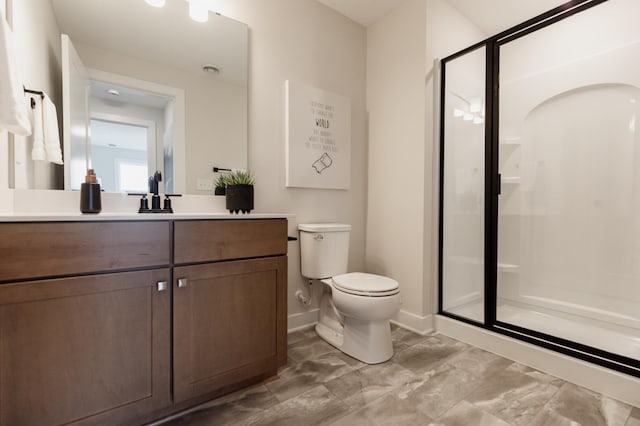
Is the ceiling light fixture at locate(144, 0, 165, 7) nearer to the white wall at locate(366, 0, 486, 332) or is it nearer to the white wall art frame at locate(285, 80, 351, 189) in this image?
the white wall art frame at locate(285, 80, 351, 189)

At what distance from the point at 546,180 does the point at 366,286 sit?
5.67ft

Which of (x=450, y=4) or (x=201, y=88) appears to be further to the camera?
(x=450, y=4)

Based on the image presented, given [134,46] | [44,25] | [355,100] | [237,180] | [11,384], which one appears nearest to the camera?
[11,384]

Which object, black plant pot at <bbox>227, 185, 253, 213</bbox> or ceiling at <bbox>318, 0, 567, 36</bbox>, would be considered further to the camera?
ceiling at <bbox>318, 0, 567, 36</bbox>

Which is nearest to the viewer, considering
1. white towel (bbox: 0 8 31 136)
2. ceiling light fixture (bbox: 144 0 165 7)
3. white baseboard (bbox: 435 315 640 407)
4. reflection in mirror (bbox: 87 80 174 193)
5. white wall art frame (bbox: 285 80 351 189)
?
white towel (bbox: 0 8 31 136)

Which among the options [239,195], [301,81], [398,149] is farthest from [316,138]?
[239,195]

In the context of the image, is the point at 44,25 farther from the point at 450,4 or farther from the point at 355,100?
the point at 450,4

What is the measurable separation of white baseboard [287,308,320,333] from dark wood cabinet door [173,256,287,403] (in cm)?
59

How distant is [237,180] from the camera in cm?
173

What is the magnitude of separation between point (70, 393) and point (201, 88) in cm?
158

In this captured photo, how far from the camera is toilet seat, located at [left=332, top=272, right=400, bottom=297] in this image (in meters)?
1.63

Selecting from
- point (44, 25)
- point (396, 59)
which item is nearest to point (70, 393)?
→ point (44, 25)

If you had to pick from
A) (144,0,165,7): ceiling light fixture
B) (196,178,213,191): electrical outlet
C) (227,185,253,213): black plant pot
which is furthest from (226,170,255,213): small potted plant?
(144,0,165,7): ceiling light fixture

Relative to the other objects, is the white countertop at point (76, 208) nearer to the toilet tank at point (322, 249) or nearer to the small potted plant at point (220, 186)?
the small potted plant at point (220, 186)
